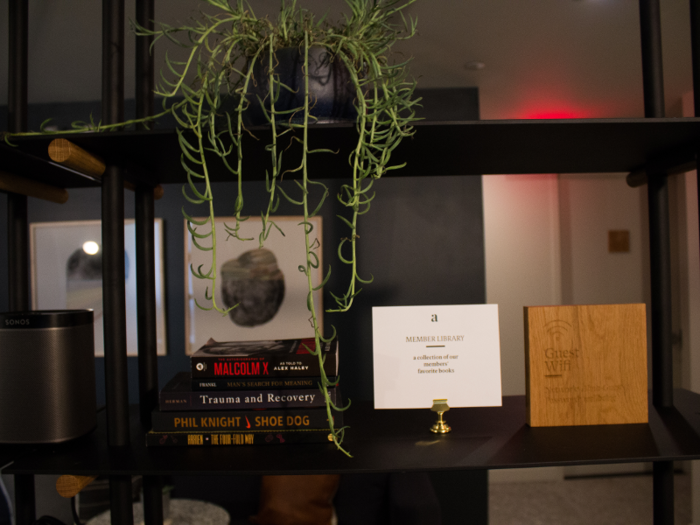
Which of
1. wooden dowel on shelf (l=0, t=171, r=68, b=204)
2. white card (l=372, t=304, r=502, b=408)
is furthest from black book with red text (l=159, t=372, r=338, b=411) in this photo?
wooden dowel on shelf (l=0, t=171, r=68, b=204)

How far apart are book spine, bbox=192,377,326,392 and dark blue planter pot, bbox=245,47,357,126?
1.53 feet

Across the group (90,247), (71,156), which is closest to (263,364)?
(71,156)

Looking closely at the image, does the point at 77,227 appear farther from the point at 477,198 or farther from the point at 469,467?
the point at 469,467

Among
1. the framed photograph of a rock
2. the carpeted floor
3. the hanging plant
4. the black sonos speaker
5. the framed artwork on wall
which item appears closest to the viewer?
the hanging plant

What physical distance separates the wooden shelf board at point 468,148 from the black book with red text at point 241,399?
0.44 m

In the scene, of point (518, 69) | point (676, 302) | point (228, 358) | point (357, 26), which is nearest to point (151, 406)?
point (228, 358)

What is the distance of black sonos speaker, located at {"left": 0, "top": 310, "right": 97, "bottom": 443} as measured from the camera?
83 cm

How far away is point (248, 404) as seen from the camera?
0.88 m

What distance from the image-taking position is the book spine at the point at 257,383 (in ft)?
2.88

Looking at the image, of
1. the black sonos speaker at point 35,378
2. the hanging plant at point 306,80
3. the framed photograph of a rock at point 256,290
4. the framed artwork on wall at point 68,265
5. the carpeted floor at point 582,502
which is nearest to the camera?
the hanging plant at point 306,80

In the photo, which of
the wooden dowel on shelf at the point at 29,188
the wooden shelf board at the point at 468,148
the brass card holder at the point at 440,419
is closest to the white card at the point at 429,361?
the brass card holder at the point at 440,419

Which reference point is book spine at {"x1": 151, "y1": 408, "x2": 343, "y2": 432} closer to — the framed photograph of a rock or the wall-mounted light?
the framed photograph of a rock

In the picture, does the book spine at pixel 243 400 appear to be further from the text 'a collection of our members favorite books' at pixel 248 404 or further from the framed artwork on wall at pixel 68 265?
the framed artwork on wall at pixel 68 265

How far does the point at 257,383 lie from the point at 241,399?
1.7 inches
